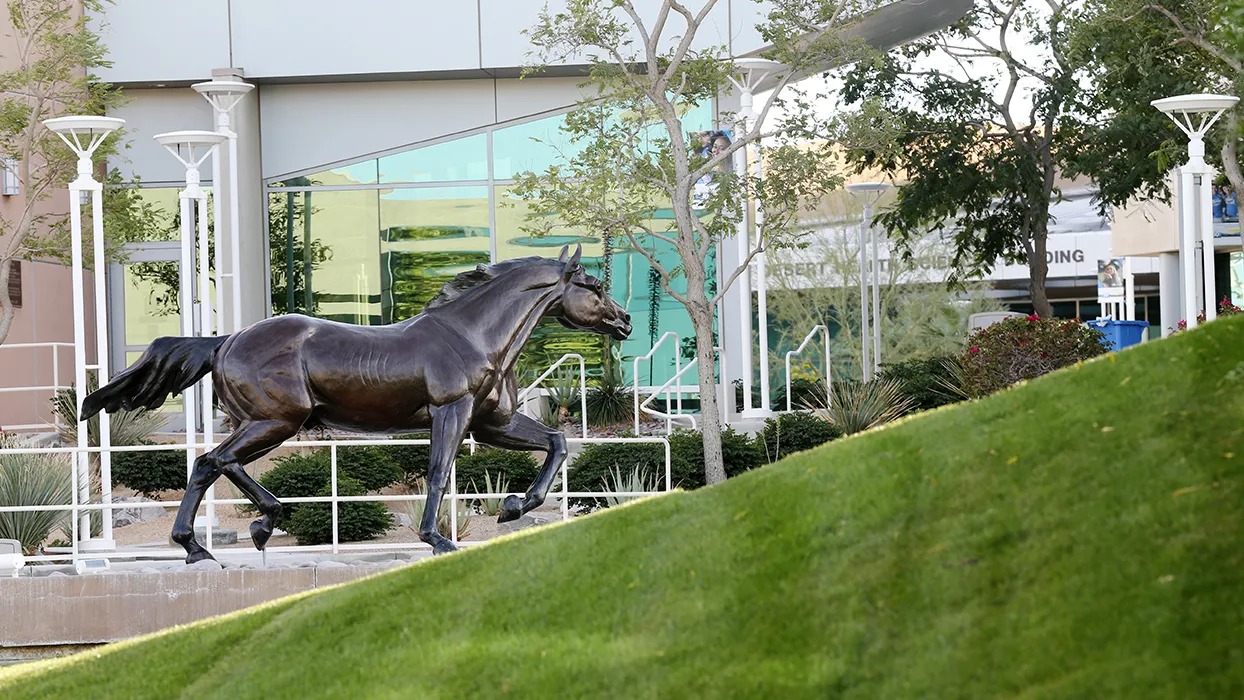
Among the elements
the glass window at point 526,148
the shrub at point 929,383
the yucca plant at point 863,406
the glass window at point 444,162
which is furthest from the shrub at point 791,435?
the glass window at point 444,162

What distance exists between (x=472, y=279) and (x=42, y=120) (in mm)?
12306

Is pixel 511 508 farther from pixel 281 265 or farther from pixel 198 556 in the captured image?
pixel 281 265

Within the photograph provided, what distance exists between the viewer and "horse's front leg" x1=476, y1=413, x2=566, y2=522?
826 centimetres

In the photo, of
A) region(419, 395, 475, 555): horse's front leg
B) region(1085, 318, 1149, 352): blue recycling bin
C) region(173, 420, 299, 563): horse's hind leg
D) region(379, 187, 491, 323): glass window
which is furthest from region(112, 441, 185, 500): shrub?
region(1085, 318, 1149, 352): blue recycling bin

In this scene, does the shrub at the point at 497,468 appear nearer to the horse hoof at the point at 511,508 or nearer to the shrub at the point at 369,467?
the shrub at the point at 369,467

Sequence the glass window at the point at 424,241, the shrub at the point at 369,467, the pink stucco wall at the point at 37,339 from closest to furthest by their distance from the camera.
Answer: the shrub at the point at 369,467
the pink stucco wall at the point at 37,339
the glass window at the point at 424,241

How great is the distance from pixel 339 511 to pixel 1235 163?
11.2 metres

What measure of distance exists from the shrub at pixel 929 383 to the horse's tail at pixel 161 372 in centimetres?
1087

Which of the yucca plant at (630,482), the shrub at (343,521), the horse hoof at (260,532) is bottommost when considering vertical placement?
the shrub at (343,521)

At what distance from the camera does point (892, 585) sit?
4348 millimetres

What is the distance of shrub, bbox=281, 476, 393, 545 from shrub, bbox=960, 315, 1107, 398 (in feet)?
26.9

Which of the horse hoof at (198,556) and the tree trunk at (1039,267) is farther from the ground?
the tree trunk at (1039,267)

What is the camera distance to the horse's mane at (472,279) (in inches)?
332

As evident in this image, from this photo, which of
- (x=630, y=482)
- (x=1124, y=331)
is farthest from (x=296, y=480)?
(x=1124, y=331)
